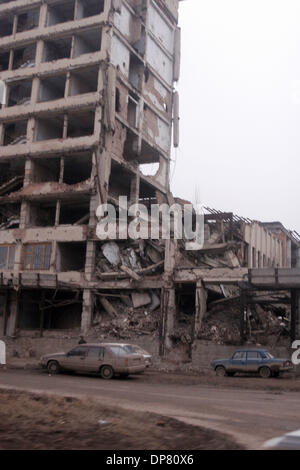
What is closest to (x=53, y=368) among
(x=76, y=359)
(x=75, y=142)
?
(x=76, y=359)

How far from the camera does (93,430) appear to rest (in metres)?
7.98

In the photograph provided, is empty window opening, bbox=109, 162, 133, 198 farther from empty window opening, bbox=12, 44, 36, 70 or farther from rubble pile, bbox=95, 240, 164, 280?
empty window opening, bbox=12, 44, 36, 70

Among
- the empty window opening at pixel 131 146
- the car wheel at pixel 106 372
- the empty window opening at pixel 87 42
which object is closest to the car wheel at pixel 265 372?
the car wheel at pixel 106 372

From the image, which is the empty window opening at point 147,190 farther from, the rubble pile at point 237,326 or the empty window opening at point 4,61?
the rubble pile at point 237,326

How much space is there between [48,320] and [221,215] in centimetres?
1570

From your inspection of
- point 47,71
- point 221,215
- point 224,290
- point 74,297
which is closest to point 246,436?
point 224,290

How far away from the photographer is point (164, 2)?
48656mm

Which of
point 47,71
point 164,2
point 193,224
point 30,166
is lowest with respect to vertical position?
point 193,224

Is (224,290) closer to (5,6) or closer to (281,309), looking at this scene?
(281,309)

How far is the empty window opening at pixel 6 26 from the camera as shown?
46250 millimetres

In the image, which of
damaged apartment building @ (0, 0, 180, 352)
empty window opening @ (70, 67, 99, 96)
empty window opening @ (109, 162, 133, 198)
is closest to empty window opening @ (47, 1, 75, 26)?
damaged apartment building @ (0, 0, 180, 352)

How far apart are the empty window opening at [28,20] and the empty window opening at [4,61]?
2.53 meters

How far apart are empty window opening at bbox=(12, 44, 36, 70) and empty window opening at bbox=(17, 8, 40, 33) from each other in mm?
1713

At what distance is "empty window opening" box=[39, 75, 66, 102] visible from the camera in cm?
4259
